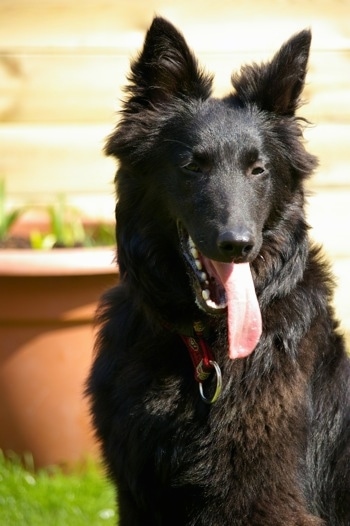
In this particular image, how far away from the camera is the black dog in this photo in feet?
11.9

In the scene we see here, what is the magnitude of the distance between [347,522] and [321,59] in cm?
351

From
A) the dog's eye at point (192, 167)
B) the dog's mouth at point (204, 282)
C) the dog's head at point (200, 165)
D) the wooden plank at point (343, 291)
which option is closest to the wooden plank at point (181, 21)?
the wooden plank at point (343, 291)

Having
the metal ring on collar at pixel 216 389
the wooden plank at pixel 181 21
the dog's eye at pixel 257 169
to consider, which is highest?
the wooden plank at pixel 181 21

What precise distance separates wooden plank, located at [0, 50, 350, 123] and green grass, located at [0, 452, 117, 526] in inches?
85.1

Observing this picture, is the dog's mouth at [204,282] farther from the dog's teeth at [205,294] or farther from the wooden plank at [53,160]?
the wooden plank at [53,160]

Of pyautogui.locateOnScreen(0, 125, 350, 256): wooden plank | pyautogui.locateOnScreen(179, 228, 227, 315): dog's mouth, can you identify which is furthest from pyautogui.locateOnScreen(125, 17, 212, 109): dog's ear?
pyautogui.locateOnScreen(0, 125, 350, 256): wooden plank

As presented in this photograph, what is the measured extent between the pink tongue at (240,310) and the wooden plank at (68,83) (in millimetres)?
2653

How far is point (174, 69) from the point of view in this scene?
3934mm

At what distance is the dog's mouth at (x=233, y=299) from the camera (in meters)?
3.64

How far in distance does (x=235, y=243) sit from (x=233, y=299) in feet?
0.84

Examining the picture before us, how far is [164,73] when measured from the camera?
3.94 meters

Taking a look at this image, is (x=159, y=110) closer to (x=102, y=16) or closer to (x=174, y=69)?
(x=174, y=69)

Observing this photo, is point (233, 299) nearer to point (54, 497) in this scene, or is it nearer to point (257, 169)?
point (257, 169)

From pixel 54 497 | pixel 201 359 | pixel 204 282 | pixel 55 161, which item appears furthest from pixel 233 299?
pixel 55 161
